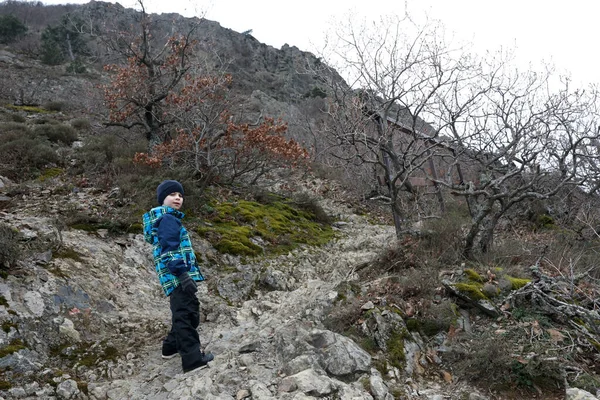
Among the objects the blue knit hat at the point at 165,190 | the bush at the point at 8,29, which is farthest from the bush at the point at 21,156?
the bush at the point at 8,29

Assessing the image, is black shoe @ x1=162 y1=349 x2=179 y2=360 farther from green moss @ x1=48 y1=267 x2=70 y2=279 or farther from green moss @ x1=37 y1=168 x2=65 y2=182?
green moss @ x1=37 y1=168 x2=65 y2=182

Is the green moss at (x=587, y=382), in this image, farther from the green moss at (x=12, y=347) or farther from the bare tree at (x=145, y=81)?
the bare tree at (x=145, y=81)

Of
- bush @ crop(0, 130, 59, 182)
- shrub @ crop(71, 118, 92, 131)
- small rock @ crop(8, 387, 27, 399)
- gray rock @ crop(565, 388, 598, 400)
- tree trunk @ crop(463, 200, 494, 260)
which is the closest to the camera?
gray rock @ crop(565, 388, 598, 400)

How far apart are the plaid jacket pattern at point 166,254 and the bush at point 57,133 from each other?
9202 millimetres

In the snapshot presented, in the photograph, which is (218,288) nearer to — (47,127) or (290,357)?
(290,357)

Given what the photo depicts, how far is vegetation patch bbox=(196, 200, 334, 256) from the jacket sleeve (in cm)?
334

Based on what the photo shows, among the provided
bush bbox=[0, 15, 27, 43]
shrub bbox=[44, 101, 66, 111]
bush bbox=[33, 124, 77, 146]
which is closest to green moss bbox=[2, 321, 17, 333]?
bush bbox=[33, 124, 77, 146]

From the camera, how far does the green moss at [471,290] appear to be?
445 centimetres

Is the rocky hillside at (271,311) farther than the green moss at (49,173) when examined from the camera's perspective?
No

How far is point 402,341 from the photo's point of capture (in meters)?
3.92

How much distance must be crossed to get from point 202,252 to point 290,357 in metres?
3.60

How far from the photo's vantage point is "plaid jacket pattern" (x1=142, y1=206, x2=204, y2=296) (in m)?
3.69

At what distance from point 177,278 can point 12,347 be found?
1.57 meters

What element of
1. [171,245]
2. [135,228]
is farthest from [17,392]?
[135,228]
